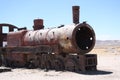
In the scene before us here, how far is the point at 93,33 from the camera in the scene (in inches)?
719

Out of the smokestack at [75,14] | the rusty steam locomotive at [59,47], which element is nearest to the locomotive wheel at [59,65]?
the rusty steam locomotive at [59,47]

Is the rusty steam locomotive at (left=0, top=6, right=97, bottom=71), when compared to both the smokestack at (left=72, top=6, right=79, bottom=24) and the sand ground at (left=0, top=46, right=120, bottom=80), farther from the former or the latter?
the sand ground at (left=0, top=46, right=120, bottom=80)

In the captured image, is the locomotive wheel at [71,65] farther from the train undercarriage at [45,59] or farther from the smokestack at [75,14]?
the smokestack at [75,14]

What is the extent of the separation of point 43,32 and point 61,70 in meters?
3.45

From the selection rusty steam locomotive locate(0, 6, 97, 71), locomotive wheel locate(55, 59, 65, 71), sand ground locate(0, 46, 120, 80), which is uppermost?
rusty steam locomotive locate(0, 6, 97, 71)

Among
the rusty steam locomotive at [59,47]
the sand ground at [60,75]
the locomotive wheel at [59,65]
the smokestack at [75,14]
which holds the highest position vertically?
the smokestack at [75,14]

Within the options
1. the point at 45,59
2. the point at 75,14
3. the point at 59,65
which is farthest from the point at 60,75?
the point at 75,14

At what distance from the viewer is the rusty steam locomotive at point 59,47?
56.1 feet

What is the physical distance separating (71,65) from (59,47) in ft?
5.28

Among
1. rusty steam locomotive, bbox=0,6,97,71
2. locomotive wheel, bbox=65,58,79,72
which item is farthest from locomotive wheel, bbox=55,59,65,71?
locomotive wheel, bbox=65,58,79,72

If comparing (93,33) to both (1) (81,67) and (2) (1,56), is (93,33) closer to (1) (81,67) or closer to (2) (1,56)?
(1) (81,67)

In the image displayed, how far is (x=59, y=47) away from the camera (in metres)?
18.1

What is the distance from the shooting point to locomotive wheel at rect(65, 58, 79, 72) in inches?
667

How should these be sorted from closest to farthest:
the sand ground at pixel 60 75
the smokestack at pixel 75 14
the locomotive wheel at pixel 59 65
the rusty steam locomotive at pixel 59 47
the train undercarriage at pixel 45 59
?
1. the sand ground at pixel 60 75
2. the train undercarriage at pixel 45 59
3. the rusty steam locomotive at pixel 59 47
4. the locomotive wheel at pixel 59 65
5. the smokestack at pixel 75 14
